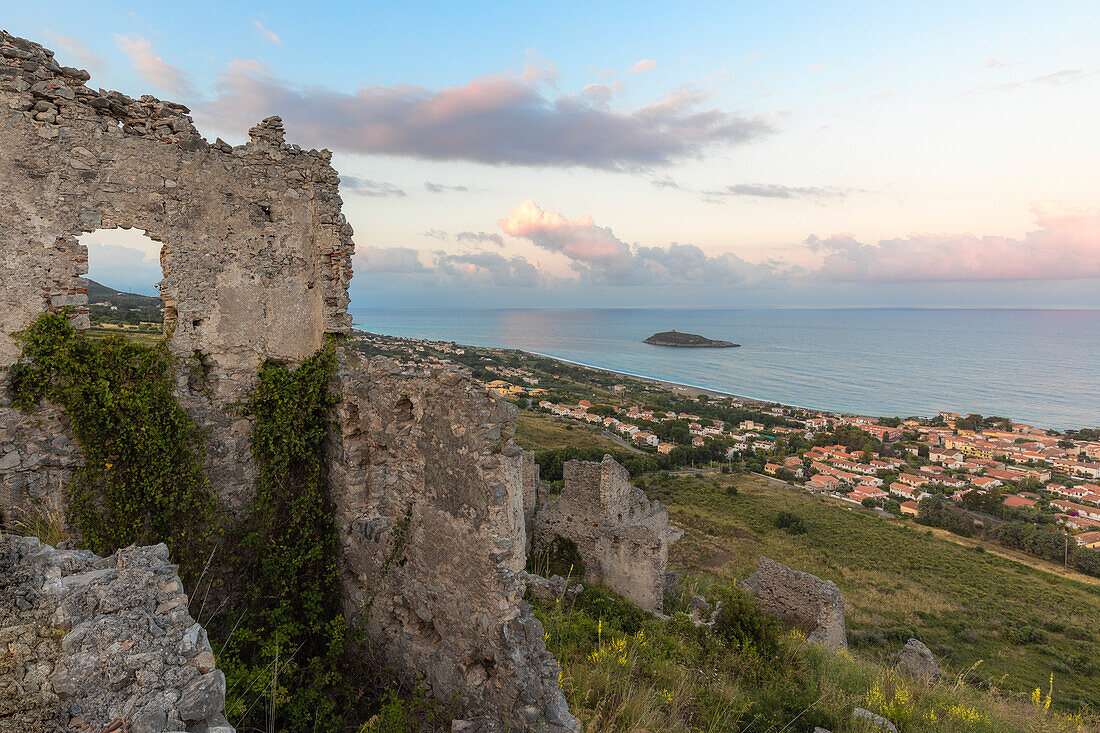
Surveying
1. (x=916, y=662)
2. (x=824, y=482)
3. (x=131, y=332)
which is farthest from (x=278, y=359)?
(x=824, y=482)

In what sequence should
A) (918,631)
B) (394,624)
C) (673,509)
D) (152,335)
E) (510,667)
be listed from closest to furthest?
(510,667), (394,624), (152,335), (918,631), (673,509)

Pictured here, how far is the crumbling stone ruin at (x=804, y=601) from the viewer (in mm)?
12234

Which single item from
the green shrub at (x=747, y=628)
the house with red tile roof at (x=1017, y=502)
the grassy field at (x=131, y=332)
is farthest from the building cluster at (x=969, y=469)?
the grassy field at (x=131, y=332)

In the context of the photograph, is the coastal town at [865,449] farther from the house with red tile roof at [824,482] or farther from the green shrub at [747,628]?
the green shrub at [747,628]

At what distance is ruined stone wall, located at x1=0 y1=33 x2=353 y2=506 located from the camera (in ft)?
18.4

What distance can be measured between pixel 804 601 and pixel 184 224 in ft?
50.6

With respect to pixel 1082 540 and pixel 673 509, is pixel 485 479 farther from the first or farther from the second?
pixel 1082 540

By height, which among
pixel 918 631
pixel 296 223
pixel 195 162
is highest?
pixel 195 162

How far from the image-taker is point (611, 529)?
47.0 ft

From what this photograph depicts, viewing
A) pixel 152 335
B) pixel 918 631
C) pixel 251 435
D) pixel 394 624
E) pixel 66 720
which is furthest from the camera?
pixel 918 631

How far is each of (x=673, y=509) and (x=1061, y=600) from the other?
2058 centimetres

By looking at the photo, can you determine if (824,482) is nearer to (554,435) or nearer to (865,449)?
(865,449)

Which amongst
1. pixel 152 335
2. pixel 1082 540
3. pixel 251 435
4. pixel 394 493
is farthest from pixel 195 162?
pixel 1082 540

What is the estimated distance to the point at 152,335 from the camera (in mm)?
6805
